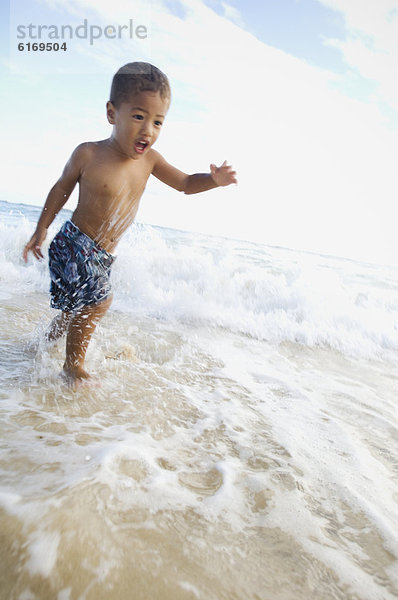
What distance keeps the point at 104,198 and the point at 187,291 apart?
3091 mm

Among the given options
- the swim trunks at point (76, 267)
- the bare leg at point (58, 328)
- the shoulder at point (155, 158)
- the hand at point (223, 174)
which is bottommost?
the bare leg at point (58, 328)

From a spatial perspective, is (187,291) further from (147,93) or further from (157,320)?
(147,93)

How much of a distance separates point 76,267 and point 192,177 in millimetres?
902

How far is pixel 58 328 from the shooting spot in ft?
7.98

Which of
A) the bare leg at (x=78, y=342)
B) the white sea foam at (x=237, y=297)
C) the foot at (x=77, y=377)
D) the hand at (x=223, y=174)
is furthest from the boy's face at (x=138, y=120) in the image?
the white sea foam at (x=237, y=297)

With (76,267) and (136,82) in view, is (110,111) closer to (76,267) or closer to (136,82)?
(136,82)

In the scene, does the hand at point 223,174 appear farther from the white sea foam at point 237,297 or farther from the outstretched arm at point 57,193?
the white sea foam at point 237,297

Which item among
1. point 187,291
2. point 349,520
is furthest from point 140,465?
point 187,291

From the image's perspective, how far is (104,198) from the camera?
2.07m

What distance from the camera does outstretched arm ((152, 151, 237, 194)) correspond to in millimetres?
2244

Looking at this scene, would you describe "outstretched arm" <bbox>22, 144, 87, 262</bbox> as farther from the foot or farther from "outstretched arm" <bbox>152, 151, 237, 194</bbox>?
the foot

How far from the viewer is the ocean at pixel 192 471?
3.20 ft

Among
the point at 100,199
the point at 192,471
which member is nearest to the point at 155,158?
the point at 100,199

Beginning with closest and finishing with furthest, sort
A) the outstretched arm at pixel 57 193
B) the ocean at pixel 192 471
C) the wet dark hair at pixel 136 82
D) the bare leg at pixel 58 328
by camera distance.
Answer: the ocean at pixel 192 471, the wet dark hair at pixel 136 82, the outstretched arm at pixel 57 193, the bare leg at pixel 58 328
